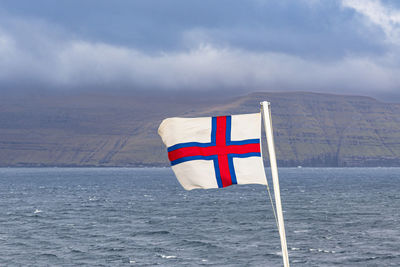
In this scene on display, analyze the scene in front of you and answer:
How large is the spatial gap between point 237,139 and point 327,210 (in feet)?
301

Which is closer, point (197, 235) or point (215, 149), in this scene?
point (215, 149)

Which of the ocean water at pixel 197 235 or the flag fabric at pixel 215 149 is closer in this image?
the flag fabric at pixel 215 149

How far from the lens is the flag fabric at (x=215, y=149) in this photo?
686 inches

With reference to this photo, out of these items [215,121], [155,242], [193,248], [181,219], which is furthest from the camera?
[181,219]

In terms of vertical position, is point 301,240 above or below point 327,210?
below

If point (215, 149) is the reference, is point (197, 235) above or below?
above

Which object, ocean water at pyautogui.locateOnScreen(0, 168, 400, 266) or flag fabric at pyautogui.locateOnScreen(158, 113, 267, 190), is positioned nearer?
flag fabric at pyautogui.locateOnScreen(158, 113, 267, 190)

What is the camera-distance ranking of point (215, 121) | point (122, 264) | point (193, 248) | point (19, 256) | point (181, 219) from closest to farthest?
point (215, 121) → point (122, 264) → point (19, 256) → point (193, 248) → point (181, 219)

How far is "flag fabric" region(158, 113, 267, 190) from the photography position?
17.4m

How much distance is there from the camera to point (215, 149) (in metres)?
17.9

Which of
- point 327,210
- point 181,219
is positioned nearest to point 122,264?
point 181,219

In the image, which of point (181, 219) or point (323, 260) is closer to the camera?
point (323, 260)

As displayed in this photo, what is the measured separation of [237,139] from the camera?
17.6 m

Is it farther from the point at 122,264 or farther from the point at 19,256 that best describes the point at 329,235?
the point at 19,256
